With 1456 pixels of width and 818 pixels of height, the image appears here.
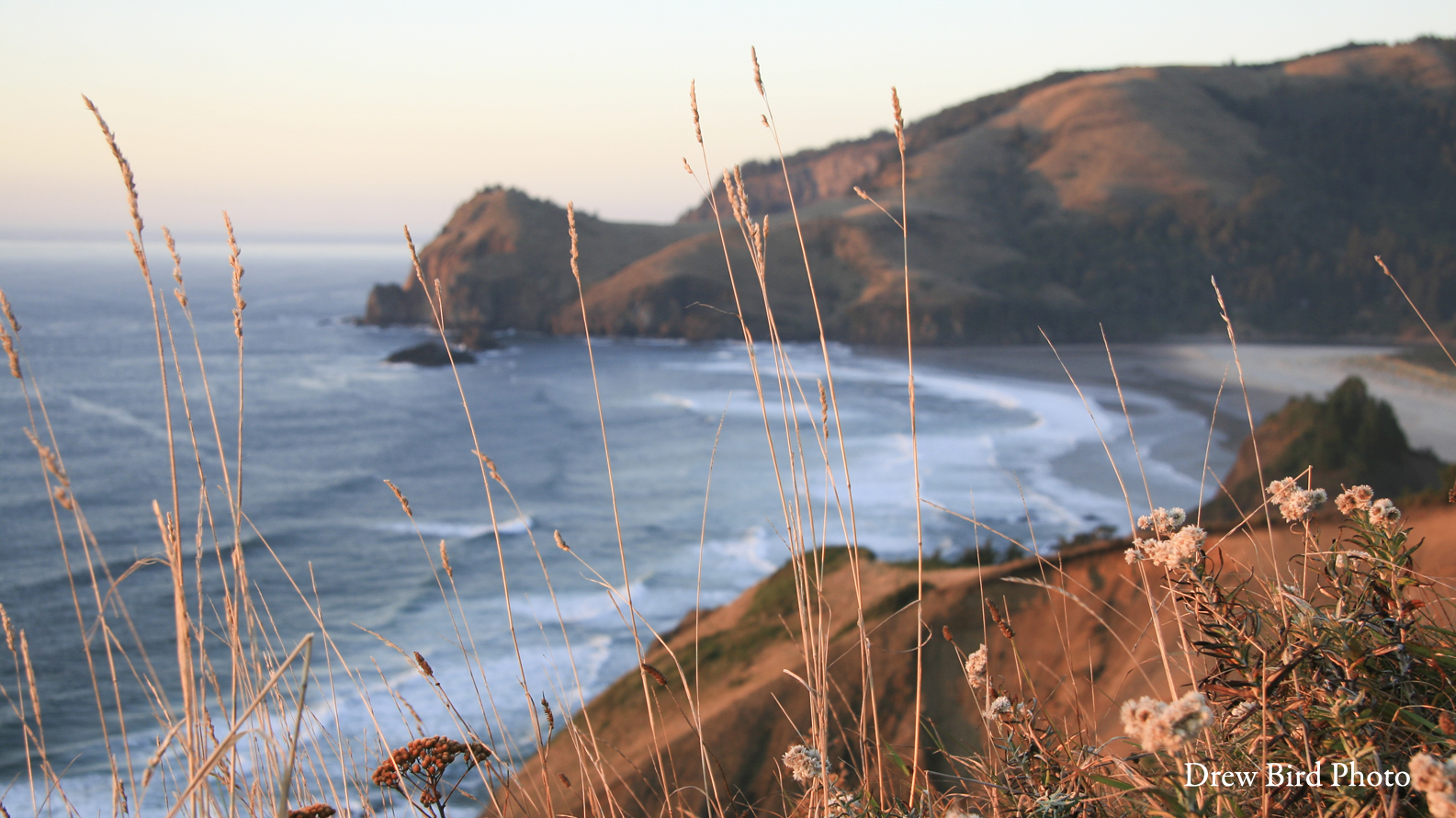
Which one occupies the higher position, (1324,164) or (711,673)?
(1324,164)

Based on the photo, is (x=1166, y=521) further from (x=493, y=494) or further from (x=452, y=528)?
(x=493, y=494)

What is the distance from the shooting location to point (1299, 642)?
3.77 ft

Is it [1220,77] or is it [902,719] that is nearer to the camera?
[902,719]

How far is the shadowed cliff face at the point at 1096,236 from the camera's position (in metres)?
56.7

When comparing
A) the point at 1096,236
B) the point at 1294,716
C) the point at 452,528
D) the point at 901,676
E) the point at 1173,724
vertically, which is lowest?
the point at 452,528

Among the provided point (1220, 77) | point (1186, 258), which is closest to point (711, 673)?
point (1186, 258)

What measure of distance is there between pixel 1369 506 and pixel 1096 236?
70976 mm

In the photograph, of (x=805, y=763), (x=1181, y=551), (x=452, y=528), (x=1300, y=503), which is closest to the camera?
Answer: (x=1181, y=551)

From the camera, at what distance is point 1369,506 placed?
4.85ft

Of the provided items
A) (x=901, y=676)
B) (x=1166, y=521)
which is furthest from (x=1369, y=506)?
(x=901, y=676)

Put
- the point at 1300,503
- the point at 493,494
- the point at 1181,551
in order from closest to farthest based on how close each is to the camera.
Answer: the point at 1181,551 < the point at 1300,503 < the point at 493,494

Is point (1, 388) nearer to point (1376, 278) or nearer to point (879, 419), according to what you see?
point (879, 419)

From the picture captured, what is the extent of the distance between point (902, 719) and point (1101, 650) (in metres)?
1.29

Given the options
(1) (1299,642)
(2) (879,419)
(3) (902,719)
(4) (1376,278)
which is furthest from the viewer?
(4) (1376,278)
